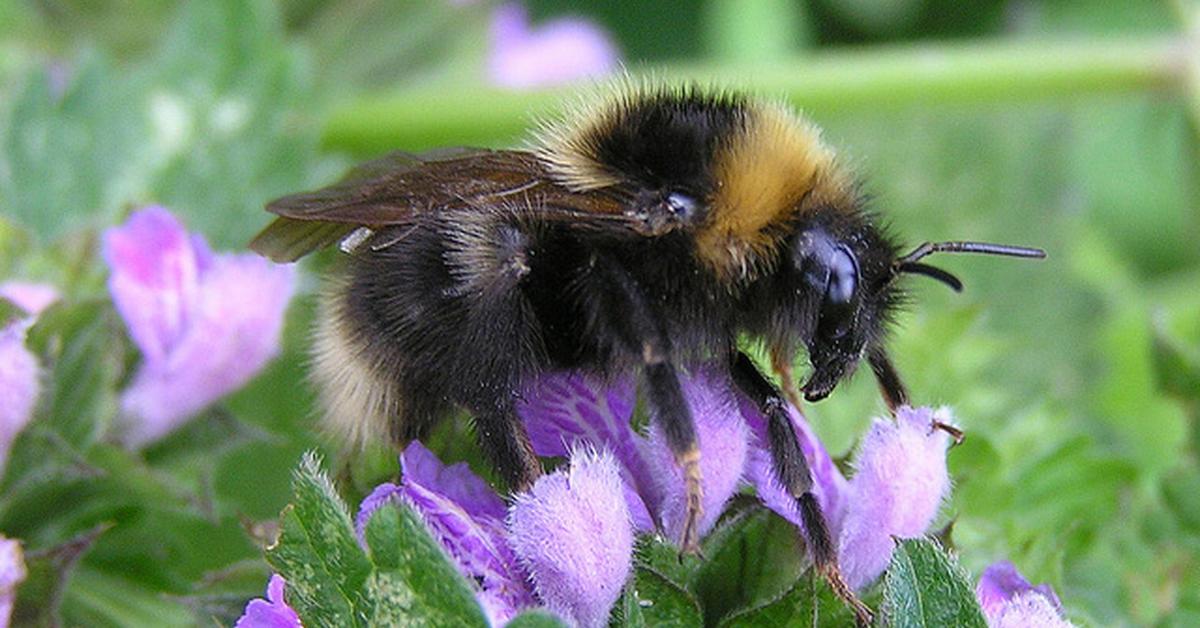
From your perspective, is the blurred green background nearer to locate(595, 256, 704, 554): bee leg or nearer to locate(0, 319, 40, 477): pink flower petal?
locate(0, 319, 40, 477): pink flower petal

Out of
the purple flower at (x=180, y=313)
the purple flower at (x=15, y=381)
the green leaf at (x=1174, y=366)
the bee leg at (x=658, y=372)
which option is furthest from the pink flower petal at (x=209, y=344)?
the green leaf at (x=1174, y=366)

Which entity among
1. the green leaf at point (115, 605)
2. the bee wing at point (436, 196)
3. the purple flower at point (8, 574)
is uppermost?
the bee wing at point (436, 196)

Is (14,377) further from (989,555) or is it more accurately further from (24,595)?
(989,555)

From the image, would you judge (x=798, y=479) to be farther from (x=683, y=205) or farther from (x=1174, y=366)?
(x=1174, y=366)

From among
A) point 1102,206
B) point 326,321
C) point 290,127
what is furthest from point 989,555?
point 1102,206

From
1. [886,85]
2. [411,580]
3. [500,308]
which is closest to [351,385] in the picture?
[500,308]

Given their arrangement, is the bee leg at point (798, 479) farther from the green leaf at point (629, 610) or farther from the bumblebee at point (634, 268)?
the green leaf at point (629, 610)
